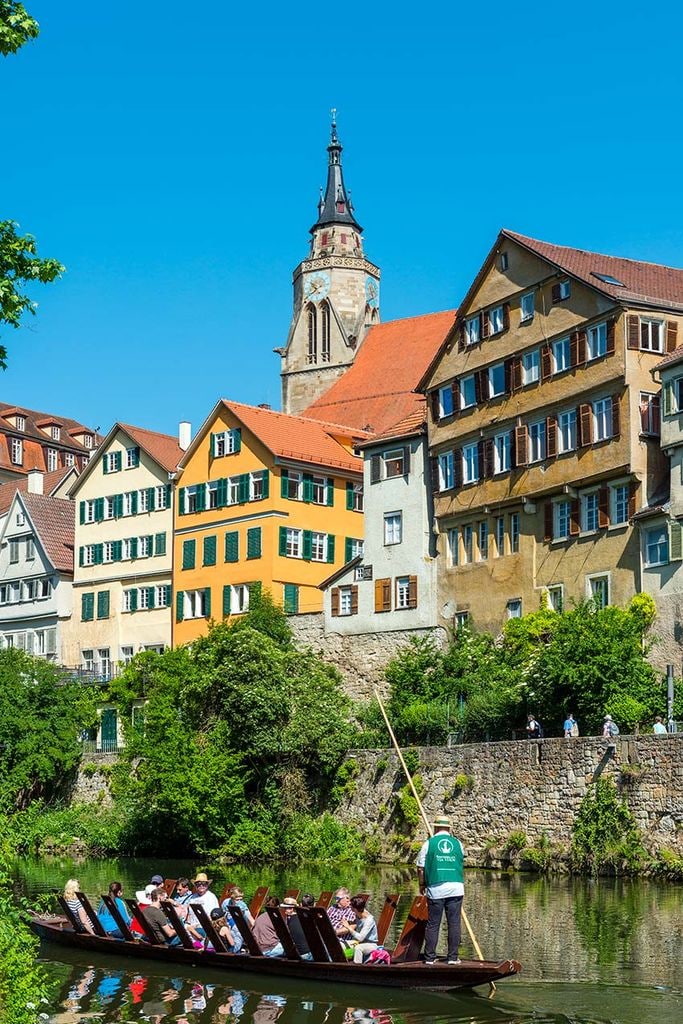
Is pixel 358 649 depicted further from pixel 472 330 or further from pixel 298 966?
pixel 298 966

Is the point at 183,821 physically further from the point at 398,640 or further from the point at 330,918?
the point at 330,918

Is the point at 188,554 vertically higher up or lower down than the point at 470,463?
lower down

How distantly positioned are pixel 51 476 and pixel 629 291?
48790 millimetres

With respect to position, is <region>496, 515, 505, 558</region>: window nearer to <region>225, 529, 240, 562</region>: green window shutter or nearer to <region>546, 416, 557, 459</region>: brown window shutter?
<region>546, 416, 557, 459</region>: brown window shutter

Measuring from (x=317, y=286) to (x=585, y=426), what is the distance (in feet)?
196

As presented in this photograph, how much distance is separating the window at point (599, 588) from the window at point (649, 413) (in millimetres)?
4694

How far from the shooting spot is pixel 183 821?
49.1 metres

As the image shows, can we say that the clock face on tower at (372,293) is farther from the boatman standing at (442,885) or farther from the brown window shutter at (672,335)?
the boatman standing at (442,885)

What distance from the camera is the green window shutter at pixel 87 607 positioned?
72438mm

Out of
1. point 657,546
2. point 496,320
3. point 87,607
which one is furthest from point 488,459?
point 87,607

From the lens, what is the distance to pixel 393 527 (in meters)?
60.1

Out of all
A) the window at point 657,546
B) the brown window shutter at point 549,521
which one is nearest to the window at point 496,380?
the brown window shutter at point 549,521

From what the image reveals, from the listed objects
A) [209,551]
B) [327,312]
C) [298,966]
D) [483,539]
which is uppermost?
[327,312]

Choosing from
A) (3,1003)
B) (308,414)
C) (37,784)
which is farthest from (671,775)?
(308,414)
